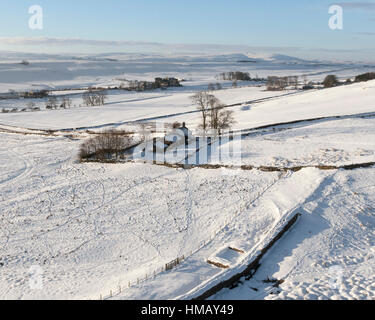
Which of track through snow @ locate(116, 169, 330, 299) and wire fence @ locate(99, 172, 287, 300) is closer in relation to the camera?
track through snow @ locate(116, 169, 330, 299)

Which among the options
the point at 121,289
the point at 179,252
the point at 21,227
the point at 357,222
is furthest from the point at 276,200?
the point at 21,227

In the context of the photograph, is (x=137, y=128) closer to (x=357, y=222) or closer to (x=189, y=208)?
(x=189, y=208)

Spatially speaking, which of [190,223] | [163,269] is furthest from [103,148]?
[163,269]

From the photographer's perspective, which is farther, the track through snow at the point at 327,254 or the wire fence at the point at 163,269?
the wire fence at the point at 163,269
